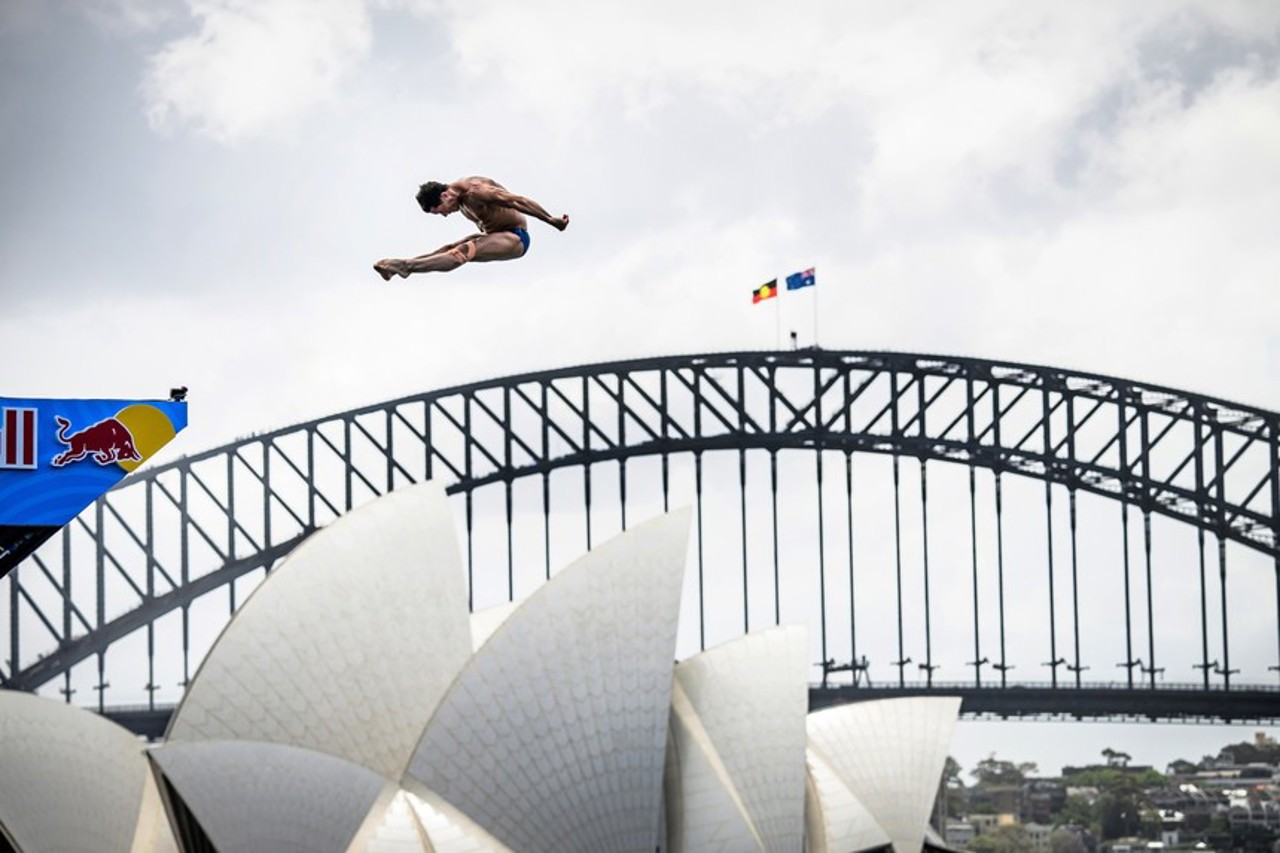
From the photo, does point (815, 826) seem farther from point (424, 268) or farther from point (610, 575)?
point (424, 268)

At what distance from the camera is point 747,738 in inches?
2633

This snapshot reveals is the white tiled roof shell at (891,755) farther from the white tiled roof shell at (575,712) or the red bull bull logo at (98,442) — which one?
the red bull bull logo at (98,442)

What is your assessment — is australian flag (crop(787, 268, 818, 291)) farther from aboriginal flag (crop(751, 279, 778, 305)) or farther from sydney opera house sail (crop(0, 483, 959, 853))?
sydney opera house sail (crop(0, 483, 959, 853))

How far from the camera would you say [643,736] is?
63.3 meters

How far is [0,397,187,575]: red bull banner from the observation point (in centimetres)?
5194

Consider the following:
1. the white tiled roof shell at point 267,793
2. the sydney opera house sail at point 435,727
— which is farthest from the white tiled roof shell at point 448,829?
the white tiled roof shell at point 267,793

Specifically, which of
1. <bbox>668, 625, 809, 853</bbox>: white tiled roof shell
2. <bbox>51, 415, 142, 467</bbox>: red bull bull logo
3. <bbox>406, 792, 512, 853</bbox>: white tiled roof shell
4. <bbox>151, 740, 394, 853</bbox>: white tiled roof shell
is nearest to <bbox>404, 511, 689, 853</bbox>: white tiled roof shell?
<bbox>406, 792, 512, 853</bbox>: white tiled roof shell

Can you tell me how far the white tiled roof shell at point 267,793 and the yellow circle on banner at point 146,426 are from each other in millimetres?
6587

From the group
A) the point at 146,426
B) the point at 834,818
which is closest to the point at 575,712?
the point at 834,818

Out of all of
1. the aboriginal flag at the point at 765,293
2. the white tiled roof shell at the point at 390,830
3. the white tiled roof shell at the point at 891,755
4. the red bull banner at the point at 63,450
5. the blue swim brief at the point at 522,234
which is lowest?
the white tiled roof shell at the point at 390,830

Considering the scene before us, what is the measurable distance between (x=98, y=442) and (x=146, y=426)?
1.08 metres

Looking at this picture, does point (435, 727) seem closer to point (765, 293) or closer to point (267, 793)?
point (267, 793)

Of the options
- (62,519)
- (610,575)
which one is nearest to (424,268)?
(62,519)

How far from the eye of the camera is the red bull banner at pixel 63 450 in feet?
170
